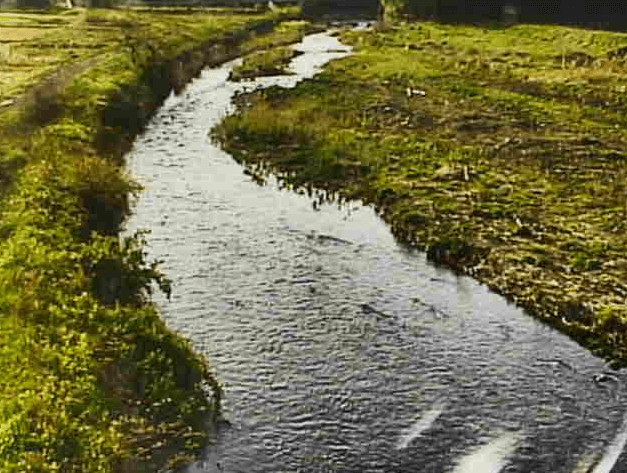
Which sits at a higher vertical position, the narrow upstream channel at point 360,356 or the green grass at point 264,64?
the green grass at point 264,64

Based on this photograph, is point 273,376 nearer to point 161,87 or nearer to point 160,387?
point 160,387

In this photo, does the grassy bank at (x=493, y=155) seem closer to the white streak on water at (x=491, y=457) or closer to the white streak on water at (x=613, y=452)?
the white streak on water at (x=613, y=452)

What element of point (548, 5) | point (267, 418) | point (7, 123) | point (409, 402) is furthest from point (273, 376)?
point (548, 5)

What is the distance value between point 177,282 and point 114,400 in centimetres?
989

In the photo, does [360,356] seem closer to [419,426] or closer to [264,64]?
[419,426]

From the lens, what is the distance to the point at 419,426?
21.4 m


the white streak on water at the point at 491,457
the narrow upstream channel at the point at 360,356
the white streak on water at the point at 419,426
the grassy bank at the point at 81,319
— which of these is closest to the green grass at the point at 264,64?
the grassy bank at the point at 81,319

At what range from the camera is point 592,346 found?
25.5 metres

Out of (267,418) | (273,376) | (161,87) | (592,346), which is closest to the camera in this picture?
(267,418)

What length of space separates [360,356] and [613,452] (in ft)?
26.0

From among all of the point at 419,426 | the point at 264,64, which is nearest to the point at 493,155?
the point at 419,426

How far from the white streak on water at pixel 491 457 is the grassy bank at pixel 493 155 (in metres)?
5.73

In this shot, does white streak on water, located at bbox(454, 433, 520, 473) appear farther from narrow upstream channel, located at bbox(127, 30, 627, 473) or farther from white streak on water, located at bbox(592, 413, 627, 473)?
white streak on water, located at bbox(592, 413, 627, 473)

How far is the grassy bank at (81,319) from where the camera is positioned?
1870 cm
